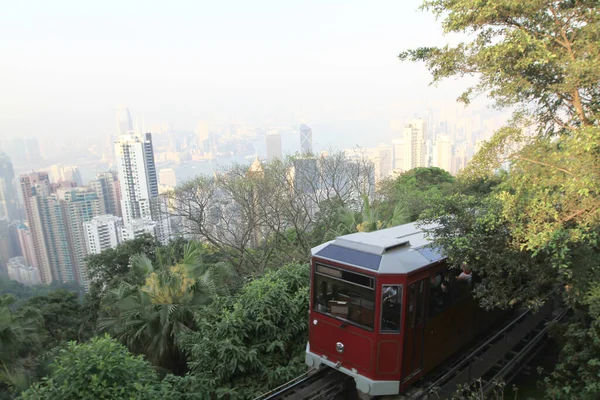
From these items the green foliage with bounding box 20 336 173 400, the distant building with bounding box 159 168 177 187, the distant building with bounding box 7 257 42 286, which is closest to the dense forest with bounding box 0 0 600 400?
the green foliage with bounding box 20 336 173 400

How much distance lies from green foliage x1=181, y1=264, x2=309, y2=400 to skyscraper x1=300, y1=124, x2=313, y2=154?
42.6 feet

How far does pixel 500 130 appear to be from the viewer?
18.7 feet

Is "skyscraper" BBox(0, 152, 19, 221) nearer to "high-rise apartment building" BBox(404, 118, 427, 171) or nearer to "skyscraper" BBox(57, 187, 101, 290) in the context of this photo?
"skyscraper" BBox(57, 187, 101, 290)

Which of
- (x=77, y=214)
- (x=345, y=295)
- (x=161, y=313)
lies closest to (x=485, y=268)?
(x=345, y=295)

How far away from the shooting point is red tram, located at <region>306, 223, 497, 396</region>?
219 inches

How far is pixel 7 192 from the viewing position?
58688 millimetres

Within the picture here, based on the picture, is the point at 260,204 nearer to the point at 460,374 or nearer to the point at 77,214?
the point at 460,374

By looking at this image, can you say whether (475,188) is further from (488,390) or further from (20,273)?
(20,273)

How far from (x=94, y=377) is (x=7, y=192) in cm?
6871

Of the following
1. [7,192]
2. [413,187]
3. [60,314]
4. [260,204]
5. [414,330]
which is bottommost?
[7,192]

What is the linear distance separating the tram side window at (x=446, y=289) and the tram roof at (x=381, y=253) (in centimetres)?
35

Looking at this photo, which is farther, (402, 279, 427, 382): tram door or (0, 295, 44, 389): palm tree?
(0, 295, 44, 389): palm tree

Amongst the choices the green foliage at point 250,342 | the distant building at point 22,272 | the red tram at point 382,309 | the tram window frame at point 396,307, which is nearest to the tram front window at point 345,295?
the red tram at point 382,309

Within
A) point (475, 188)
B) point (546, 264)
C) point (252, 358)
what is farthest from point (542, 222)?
point (475, 188)
